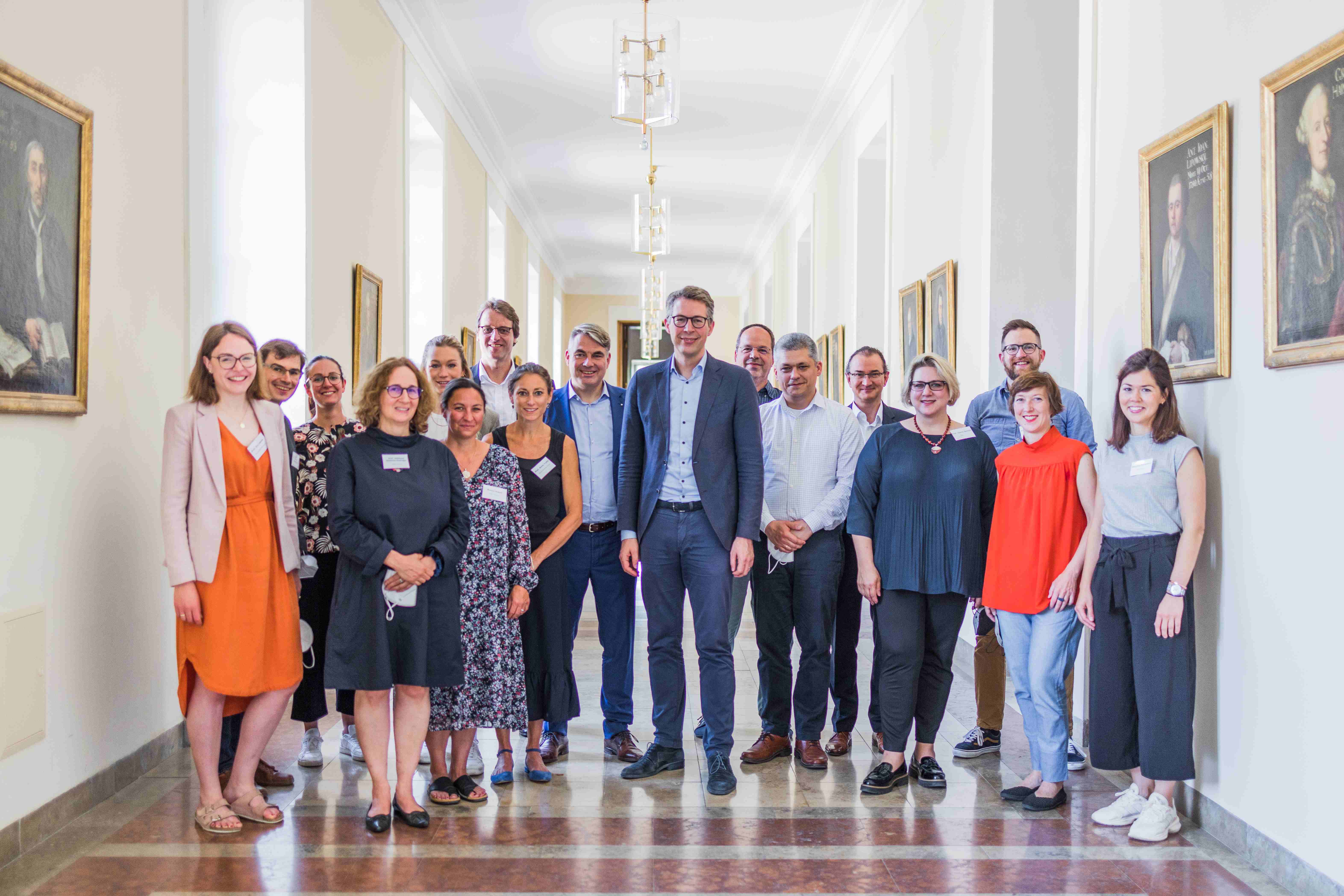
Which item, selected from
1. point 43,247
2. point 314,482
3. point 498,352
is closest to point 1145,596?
point 498,352

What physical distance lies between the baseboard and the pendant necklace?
3.40m

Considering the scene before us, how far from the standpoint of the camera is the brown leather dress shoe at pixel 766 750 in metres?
4.45

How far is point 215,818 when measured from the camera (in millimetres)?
3658

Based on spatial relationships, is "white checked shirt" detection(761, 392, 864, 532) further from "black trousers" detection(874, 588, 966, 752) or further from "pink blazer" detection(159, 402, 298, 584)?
"pink blazer" detection(159, 402, 298, 584)

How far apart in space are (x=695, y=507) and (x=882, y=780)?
4.19 feet

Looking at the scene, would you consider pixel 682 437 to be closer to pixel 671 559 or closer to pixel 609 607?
pixel 671 559

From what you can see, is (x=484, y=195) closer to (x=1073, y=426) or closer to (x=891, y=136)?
(x=891, y=136)

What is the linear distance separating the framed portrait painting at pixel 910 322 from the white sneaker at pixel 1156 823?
→ 4.26 meters

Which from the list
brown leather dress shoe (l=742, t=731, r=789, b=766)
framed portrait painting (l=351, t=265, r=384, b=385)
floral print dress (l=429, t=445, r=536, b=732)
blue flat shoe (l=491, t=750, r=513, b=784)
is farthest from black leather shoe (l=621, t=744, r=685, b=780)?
framed portrait painting (l=351, t=265, r=384, b=385)

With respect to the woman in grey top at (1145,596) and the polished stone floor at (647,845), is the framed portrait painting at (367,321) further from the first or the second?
the woman in grey top at (1145,596)

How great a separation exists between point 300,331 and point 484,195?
670 centimetres

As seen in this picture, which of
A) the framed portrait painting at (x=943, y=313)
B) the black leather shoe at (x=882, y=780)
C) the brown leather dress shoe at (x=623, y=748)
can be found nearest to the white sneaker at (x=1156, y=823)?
the black leather shoe at (x=882, y=780)

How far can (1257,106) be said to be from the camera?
133 inches

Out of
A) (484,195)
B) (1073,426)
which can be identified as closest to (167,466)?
(1073,426)
